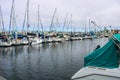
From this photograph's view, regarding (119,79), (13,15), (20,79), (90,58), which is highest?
(13,15)

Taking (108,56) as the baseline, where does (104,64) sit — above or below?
below

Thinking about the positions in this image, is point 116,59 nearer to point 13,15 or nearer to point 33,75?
point 33,75

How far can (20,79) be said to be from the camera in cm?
2770

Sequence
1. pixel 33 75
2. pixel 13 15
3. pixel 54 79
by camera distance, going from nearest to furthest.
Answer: pixel 54 79 < pixel 33 75 < pixel 13 15

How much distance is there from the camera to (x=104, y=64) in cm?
1695

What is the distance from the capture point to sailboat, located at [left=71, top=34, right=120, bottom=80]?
16.2 m

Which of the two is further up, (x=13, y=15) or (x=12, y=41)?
(x=13, y=15)

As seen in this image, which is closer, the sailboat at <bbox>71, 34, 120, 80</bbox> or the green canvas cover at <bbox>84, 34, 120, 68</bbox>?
the sailboat at <bbox>71, 34, 120, 80</bbox>

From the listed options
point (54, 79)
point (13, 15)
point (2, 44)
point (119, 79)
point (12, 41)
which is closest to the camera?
point (119, 79)

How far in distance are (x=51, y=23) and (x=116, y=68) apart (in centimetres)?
12226

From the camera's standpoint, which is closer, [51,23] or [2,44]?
[2,44]

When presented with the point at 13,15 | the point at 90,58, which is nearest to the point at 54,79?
the point at 90,58

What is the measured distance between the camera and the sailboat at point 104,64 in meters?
16.2

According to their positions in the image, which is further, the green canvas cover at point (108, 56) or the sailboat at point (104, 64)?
the green canvas cover at point (108, 56)
